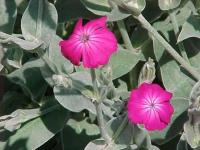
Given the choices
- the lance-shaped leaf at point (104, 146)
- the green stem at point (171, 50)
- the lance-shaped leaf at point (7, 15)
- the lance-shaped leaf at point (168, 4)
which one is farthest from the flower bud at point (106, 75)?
the lance-shaped leaf at point (7, 15)

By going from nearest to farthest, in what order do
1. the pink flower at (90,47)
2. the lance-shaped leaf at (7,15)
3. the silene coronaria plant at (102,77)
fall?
the pink flower at (90,47), the silene coronaria plant at (102,77), the lance-shaped leaf at (7,15)

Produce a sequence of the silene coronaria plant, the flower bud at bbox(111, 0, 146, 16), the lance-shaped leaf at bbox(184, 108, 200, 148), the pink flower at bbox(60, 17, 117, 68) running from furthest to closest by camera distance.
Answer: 1. the flower bud at bbox(111, 0, 146, 16)
2. the lance-shaped leaf at bbox(184, 108, 200, 148)
3. the silene coronaria plant
4. the pink flower at bbox(60, 17, 117, 68)

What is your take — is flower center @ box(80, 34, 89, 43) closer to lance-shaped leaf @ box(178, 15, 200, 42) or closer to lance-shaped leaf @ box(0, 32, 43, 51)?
lance-shaped leaf @ box(0, 32, 43, 51)

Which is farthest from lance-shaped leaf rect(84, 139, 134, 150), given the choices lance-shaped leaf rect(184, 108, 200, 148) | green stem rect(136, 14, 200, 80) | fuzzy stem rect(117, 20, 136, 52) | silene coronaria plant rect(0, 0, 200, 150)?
fuzzy stem rect(117, 20, 136, 52)

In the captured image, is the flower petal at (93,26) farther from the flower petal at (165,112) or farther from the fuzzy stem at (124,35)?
the fuzzy stem at (124,35)

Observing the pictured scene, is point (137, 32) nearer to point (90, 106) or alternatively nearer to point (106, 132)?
point (90, 106)

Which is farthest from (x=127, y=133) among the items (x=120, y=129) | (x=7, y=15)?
(x=7, y=15)

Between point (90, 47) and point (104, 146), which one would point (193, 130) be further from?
point (90, 47)
